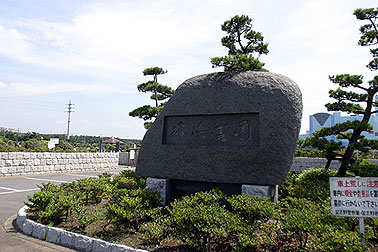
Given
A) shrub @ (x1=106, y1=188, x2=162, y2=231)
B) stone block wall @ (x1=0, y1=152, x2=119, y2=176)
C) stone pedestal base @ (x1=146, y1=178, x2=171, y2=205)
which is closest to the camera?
shrub @ (x1=106, y1=188, x2=162, y2=231)

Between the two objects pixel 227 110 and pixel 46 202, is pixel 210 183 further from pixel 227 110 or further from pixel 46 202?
pixel 46 202

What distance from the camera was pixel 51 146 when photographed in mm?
16703

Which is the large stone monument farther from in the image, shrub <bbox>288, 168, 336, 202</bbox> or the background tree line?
the background tree line

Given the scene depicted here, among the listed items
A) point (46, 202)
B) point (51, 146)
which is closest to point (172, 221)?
point (46, 202)

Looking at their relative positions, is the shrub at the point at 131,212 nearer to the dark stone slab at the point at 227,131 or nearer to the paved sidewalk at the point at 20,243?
the paved sidewalk at the point at 20,243

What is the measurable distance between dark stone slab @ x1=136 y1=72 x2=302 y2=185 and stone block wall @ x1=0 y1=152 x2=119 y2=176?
9161 mm

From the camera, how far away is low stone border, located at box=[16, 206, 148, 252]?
379 cm

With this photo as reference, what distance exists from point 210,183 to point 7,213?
15.8ft

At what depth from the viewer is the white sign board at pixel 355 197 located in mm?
3467

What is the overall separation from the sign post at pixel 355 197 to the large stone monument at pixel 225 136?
134 centimetres

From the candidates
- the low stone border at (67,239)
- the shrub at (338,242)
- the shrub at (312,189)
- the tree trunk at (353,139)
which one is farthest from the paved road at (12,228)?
the tree trunk at (353,139)

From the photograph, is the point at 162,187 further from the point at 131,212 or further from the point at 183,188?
the point at 131,212

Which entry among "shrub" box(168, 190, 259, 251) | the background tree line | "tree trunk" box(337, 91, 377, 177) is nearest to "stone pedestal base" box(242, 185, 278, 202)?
"shrub" box(168, 190, 259, 251)

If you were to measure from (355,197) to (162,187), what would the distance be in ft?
12.0
